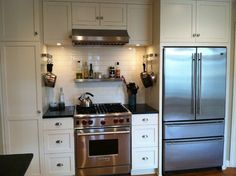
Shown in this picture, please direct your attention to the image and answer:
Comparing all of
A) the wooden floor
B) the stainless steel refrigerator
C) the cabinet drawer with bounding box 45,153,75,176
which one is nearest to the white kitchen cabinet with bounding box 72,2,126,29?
the stainless steel refrigerator

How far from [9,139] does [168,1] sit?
283 centimetres

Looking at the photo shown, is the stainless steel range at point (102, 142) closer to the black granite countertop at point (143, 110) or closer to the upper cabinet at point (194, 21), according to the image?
the black granite countertop at point (143, 110)

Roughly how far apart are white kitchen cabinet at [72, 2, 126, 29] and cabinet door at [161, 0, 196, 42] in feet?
1.98

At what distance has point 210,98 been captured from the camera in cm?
316

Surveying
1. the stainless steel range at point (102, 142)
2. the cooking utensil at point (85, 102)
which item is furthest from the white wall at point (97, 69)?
the stainless steel range at point (102, 142)

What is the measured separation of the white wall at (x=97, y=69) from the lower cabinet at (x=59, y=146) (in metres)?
0.67

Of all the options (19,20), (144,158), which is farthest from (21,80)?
(144,158)

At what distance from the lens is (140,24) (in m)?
3.28

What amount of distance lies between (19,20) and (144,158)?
2.53 metres

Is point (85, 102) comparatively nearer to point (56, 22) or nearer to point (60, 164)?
point (60, 164)

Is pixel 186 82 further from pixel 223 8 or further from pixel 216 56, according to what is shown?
pixel 223 8

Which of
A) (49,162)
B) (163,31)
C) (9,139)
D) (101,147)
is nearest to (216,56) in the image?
(163,31)

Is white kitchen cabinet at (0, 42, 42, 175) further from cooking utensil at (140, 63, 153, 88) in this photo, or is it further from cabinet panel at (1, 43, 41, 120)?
cooking utensil at (140, 63, 153, 88)

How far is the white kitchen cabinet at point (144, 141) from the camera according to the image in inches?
122
